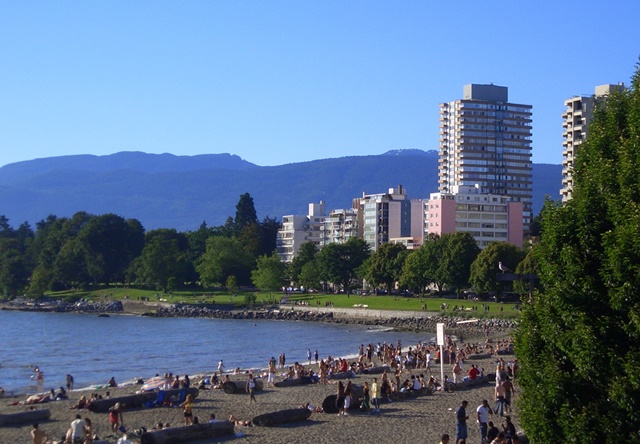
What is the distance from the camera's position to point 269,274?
12181cm

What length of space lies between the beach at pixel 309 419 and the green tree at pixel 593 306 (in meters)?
12.0

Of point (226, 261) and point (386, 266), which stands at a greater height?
point (226, 261)

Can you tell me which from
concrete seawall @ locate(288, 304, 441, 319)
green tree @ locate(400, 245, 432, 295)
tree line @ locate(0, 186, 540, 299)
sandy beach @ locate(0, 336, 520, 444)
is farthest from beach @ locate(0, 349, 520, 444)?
green tree @ locate(400, 245, 432, 295)

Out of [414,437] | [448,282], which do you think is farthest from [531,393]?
[448,282]

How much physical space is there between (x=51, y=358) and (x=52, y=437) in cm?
3552

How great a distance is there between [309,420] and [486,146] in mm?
148898

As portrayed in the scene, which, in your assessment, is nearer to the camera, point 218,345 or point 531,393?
point 531,393

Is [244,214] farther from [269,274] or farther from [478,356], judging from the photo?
[478,356]

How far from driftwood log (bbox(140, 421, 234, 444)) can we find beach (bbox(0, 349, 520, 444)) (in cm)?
29

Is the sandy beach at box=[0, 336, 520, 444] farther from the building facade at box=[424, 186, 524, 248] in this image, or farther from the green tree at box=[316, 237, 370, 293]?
the building facade at box=[424, 186, 524, 248]

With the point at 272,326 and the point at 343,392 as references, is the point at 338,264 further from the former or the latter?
the point at 343,392

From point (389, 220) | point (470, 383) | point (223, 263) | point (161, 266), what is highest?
point (389, 220)

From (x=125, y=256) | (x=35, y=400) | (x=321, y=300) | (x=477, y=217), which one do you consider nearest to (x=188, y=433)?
(x=35, y=400)

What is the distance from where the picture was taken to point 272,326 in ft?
294
